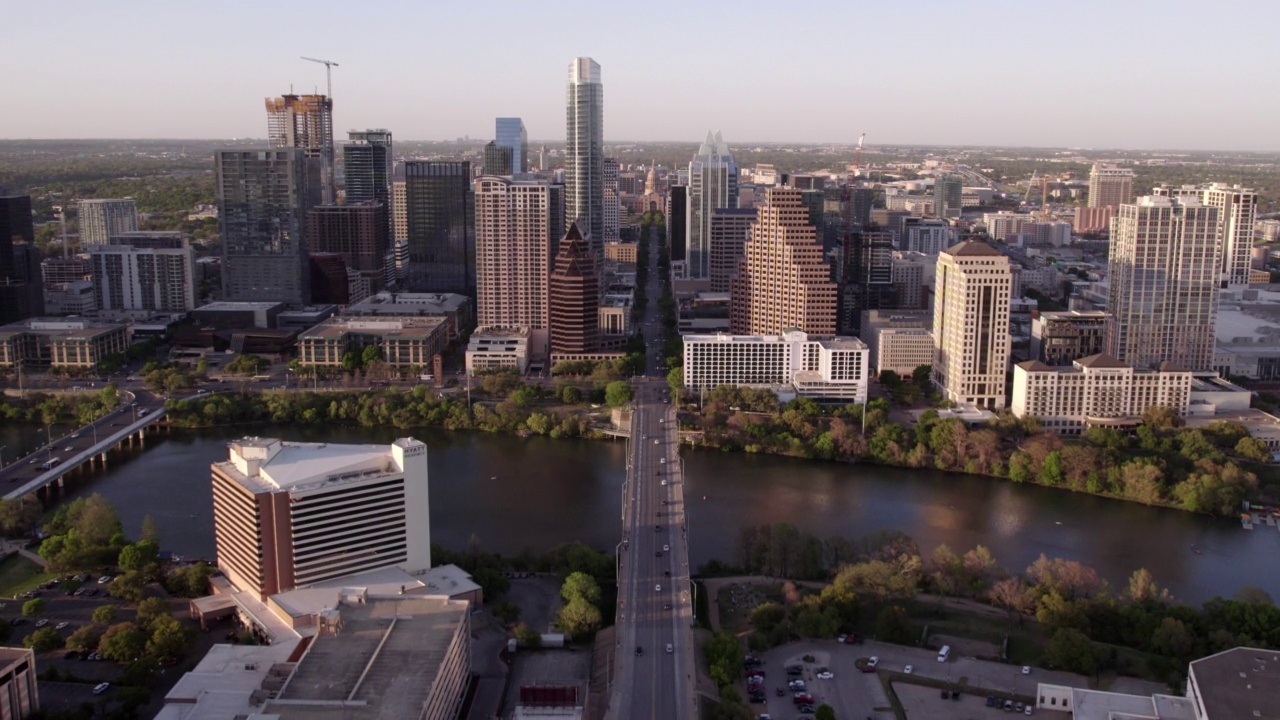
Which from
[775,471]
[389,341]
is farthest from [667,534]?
[389,341]

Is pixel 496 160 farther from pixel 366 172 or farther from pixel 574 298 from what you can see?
pixel 574 298

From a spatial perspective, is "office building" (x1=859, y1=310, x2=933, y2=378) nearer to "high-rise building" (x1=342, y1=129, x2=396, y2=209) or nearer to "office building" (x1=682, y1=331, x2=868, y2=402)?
"office building" (x1=682, y1=331, x2=868, y2=402)

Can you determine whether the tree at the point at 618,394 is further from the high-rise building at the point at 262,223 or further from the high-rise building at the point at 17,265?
the high-rise building at the point at 17,265

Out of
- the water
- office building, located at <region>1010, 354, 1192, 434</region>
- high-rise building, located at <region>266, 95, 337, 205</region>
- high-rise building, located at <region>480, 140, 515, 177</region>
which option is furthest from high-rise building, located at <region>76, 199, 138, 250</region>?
office building, located at <region>1010, 354, 1192, 434</region>

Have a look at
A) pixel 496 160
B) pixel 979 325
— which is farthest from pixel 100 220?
pixel 979 325

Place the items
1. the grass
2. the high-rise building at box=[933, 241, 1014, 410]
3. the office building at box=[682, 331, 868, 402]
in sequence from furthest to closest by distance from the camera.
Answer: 1. the office building at box=[682, 331, 868, 402]
2. the high-rise building at box=[933, 241, 1014, 410]
3. the grass

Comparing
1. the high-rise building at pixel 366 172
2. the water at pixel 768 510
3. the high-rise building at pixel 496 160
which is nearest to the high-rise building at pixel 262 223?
the high-rise building at pixel 366 172

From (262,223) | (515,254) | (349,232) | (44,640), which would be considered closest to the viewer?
(44,640)

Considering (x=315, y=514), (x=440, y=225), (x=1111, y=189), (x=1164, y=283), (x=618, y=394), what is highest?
(x=1111, y=189)
